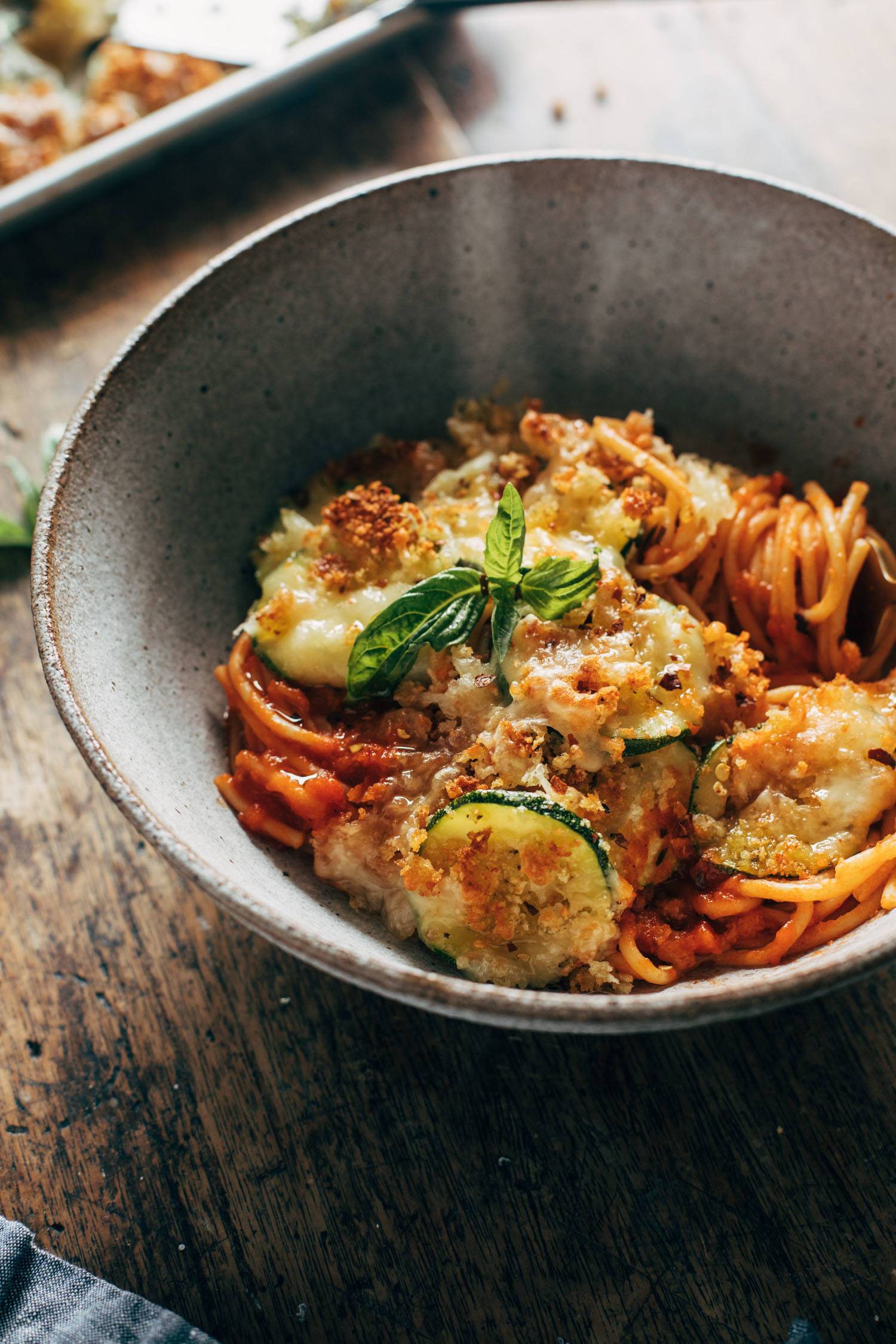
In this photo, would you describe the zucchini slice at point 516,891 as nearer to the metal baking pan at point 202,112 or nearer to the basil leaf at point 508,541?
the basil leaf at point 508,541

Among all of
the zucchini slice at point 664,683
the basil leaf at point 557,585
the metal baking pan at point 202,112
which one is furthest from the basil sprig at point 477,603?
the metal baking pan at point 202,112

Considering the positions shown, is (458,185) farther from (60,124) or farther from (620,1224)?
(620,1224)

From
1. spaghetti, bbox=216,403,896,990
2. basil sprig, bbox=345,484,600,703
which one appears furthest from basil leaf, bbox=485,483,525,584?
spaghetti, bbox=216,403,896,990

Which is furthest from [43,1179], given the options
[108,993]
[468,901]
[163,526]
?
[163,526]

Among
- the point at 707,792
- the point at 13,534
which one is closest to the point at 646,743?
the point at 707,792

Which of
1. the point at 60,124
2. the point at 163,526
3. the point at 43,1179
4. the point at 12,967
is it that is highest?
the point at 60,124

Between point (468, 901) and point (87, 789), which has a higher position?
point (87, 789)
